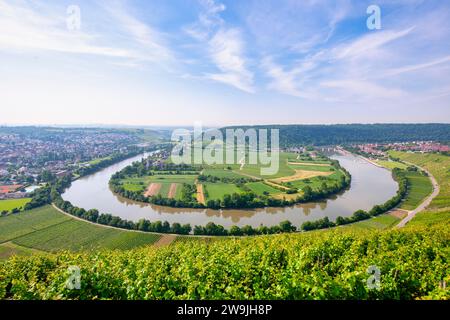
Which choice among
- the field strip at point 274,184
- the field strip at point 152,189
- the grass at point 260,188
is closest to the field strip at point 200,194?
the field strip at point 152,189

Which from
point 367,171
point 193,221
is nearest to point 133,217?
point 193,221

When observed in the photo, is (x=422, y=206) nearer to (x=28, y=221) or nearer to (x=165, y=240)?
(x=165, y=240)

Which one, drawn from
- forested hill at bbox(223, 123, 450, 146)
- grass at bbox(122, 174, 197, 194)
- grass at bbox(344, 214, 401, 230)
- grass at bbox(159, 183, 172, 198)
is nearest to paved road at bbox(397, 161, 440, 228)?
grass at bbox(344, 214, 401, 230)

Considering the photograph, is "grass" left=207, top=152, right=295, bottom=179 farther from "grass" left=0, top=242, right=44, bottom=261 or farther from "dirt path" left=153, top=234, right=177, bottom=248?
"grass" left=0, top=242, right=44, bottom=261

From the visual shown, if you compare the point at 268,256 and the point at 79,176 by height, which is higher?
the point at 268,256

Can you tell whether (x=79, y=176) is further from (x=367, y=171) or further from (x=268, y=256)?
(x=367, y=171)
